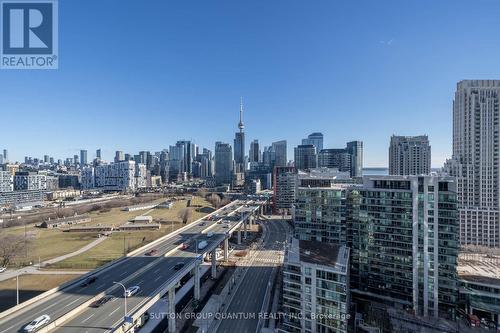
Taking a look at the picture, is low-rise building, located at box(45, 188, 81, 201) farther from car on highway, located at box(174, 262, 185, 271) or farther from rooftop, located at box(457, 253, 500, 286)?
rooftop, located at box(457, 253, 500, 286)

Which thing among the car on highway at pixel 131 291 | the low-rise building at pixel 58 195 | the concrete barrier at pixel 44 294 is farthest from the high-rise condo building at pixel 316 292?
the low-rise building at pixel 58 195

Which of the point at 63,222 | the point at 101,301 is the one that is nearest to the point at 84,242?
the point at 63,222

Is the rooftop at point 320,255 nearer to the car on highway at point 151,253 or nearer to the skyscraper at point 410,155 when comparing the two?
the car on highway at point 151,253

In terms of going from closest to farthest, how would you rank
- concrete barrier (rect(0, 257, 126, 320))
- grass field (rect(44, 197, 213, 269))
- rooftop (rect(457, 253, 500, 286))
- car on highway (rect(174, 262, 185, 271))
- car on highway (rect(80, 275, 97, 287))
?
1. concrete barrier (rect(0, 257, 126, 320))
2. car on highway (rect(80, 275, 97, 287))
3. car on highway (rect(174, 262, 185, 271))
4. rooftop (rect(457, 253, 500, 286))
5. grass field (rect(44, 197, 213, 269))

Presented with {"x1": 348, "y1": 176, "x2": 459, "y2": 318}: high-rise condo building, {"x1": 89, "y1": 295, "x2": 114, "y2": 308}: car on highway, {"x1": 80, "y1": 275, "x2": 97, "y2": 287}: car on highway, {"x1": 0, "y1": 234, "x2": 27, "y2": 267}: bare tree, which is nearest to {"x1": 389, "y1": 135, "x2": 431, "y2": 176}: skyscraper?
{"x1": 348, "y1": 176, "x2": 459, "y2": 318}: high-rise condo building

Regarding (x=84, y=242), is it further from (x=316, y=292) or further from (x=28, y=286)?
(x=316, y=292)

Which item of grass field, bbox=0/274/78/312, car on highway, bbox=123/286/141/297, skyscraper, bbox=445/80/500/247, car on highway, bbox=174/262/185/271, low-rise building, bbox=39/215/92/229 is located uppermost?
skyscraper, bbox=445/80/500/247

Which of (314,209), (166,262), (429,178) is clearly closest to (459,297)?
(429,178)
